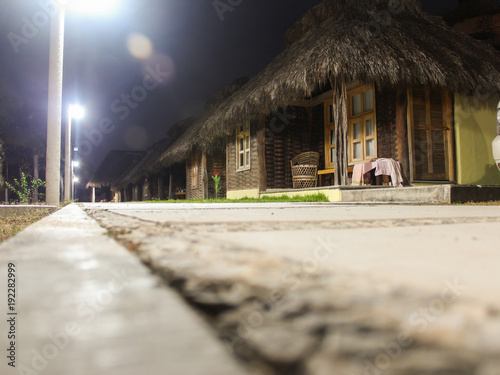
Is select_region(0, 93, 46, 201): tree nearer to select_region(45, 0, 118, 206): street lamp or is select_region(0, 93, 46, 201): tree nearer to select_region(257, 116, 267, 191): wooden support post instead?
select_region(257, 116, 267, 191): wooden support post

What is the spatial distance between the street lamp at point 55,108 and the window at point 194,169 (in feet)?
32.0

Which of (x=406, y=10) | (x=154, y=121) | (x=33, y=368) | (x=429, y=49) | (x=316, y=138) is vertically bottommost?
(x=33, y=368)

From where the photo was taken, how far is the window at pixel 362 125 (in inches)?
338

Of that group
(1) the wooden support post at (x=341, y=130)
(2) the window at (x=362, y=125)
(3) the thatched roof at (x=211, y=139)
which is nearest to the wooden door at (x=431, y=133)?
(2) the window at (x=362, y=125)

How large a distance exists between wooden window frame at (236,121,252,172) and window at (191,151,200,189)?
428 cm

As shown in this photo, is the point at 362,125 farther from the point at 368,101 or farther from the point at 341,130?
the point at 341,130

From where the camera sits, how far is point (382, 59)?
6703 mm

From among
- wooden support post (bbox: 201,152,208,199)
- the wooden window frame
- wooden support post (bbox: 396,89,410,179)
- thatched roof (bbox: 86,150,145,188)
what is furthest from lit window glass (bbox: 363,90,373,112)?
thatched roof (bbox: 86,150,145,188)

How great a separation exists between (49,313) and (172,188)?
793 inches

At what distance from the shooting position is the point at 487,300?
0.25m

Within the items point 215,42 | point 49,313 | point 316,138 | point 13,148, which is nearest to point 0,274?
point 49,313

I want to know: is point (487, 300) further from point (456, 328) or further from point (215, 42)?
point (215, 42)

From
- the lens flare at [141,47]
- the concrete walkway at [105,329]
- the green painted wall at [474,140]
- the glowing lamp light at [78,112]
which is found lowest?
the concrete walkway at [105,329]

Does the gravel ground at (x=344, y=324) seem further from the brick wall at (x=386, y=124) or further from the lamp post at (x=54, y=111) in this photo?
the brick wall at (x=386, y=124)
